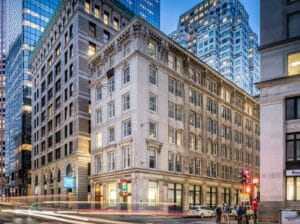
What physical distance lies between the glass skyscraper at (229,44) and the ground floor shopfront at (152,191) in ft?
359

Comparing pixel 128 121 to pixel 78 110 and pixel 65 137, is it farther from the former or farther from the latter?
pixel 65 137

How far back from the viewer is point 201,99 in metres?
58.3

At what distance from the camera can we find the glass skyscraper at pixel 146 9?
165 meters

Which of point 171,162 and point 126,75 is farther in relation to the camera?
point 171,162

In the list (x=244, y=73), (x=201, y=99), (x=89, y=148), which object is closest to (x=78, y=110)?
(x=89, y=148)

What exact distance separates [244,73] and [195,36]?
35.8 m

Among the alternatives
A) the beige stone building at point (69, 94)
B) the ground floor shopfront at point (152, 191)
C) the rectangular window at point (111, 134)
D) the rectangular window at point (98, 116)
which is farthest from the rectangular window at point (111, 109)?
the beige stone building at point (69, 94)

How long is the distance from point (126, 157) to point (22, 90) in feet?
266

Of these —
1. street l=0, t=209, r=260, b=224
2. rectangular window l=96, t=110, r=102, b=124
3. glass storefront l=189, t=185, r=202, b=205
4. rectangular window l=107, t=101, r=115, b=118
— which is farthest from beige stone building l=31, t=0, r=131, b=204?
street l=0, t=209, r=260, b=224

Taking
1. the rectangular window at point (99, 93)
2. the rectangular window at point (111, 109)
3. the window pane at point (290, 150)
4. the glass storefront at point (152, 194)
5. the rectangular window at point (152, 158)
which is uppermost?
the rectangular window at point (99, 93)

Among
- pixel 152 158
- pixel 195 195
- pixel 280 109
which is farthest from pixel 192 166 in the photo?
pixel 280 109

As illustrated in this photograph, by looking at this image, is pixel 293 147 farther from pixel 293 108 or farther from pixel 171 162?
pixel 171 162

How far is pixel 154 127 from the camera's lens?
1850 inches

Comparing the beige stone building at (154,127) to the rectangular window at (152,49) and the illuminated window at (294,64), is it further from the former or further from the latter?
the illuminated window at (294,64)
